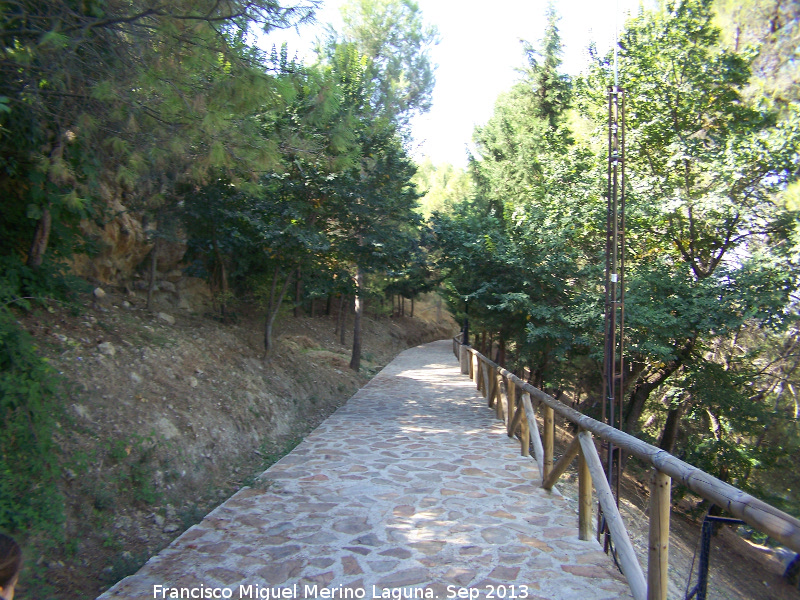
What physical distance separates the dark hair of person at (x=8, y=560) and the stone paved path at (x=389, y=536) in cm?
162

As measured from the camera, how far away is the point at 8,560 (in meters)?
1.64

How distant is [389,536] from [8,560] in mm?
2717

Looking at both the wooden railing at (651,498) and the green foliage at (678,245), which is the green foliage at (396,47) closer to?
the green foliage at (678,245)

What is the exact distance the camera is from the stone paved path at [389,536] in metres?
3.18

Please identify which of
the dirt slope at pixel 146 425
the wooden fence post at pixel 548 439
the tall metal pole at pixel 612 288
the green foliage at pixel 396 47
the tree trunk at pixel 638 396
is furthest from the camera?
the green foliage at pixel 396 47

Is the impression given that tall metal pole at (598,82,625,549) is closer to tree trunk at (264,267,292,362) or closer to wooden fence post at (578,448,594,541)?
wooden fence post at (578,448,594,541)

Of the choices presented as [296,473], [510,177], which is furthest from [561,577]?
[510,177]

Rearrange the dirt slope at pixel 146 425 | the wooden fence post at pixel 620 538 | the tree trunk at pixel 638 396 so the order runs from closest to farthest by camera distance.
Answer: the wooden fence post at pixel 620 538, the dirt slope at pixel 146 425, the tree trunk at pixel 638 396

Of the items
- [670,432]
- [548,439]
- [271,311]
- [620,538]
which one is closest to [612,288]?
[548,439]

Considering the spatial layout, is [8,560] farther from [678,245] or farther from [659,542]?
[678,245]

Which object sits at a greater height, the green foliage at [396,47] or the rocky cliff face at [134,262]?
the green foliage at [396,47]

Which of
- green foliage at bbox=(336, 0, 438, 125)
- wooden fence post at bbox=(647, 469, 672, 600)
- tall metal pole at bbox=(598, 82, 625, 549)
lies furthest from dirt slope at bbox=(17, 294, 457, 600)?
green foliage at bbox=(336, 0, 438, 125)

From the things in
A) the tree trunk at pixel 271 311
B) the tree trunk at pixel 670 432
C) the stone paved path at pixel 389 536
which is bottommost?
the tree trunk at pixel 670 432

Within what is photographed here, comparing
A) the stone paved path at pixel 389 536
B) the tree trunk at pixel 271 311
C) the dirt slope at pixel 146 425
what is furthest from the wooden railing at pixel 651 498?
the tree trunk at pixel 271 311
